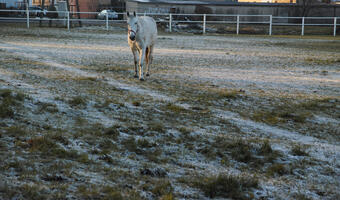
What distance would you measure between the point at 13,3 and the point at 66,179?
5320 centimetres

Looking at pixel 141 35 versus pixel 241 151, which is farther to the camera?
pixel 141 35

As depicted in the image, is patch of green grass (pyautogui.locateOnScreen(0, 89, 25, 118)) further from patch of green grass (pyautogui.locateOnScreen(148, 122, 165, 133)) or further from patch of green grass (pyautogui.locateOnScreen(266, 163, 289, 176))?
patch of green grass (pyautogui.locateOnScreen(266, 163, 289, 176))

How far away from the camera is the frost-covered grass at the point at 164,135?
3811 millimetres

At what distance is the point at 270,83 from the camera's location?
10.3m

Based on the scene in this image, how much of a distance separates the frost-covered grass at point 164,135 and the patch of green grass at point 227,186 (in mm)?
12

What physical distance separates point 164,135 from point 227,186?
180 cm

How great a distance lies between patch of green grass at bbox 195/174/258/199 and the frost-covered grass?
12 millimetres

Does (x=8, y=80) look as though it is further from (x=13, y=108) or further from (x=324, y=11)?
(x=324, y=11)

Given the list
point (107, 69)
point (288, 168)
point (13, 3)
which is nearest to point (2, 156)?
point (288, 168)

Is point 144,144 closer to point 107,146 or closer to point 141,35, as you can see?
point 107,146

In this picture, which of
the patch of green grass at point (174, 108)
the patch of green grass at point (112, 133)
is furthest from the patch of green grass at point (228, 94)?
the patch of green grass at point (112, 133)

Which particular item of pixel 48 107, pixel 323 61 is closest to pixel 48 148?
pixel 48 107

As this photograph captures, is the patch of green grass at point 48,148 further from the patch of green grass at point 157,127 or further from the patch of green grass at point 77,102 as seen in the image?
the patch of green grass at point 77,102

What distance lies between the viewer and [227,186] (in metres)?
3.85
